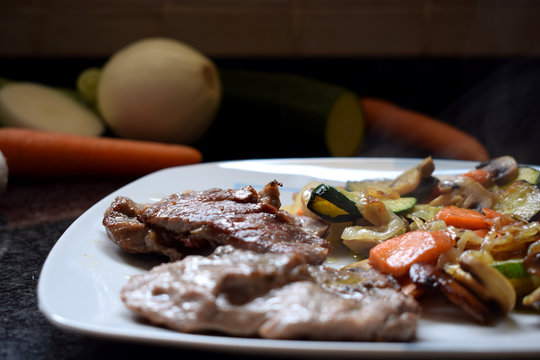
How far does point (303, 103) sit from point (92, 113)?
1481mm

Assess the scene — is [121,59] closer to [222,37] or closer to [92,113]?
[92,113]

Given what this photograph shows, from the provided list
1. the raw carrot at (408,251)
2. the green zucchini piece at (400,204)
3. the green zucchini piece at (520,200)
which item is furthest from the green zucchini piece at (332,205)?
the green zucchini piece at (520,200)

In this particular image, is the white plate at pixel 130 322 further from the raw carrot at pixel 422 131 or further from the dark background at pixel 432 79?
the dark background at pixel 432 79

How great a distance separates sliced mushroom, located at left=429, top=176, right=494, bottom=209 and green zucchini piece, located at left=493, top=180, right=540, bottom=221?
4 centimetres

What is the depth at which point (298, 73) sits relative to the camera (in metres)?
4.61

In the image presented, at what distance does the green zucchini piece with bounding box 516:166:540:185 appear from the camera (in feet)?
7.43

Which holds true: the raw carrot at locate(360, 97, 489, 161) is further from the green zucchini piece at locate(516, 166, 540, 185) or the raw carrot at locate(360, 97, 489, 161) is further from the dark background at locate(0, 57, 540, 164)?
the green zucchini piece at locate(516, 166, 540, 185)

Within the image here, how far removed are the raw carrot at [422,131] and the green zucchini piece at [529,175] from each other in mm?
1108

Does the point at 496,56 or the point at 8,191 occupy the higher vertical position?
the point at 496,56

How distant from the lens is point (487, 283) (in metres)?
Result: 1.40

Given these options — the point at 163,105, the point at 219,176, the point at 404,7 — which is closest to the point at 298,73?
the point at 404,7

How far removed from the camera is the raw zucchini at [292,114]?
12.5 ft

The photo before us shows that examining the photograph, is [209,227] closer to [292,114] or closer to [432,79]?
[292,114]

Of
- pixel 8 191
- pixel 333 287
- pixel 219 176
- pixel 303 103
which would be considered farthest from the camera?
pixel 303 103
